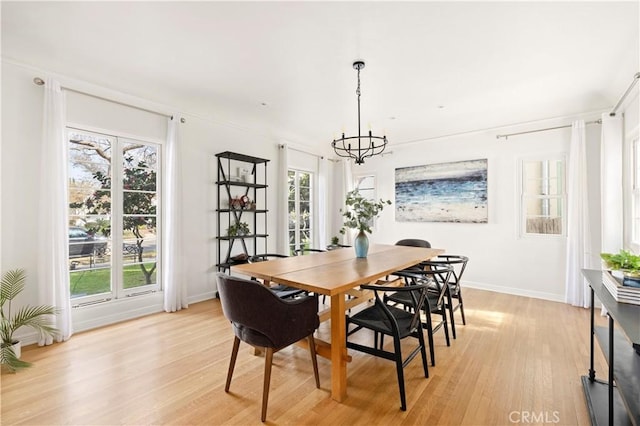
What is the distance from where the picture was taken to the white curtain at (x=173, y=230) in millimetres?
3744

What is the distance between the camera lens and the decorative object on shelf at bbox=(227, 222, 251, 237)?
438 cm

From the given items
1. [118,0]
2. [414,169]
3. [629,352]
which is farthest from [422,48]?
[414,169]

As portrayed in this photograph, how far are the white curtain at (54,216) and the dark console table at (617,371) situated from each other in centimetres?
410

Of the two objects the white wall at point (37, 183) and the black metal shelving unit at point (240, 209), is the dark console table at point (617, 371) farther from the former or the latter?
the white wall at point (37, 183)

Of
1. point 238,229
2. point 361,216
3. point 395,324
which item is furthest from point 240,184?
point 395,324

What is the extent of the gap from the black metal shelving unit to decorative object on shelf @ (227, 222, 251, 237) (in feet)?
0.14

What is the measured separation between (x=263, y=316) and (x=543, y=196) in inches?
184

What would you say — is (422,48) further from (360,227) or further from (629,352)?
(629,352)

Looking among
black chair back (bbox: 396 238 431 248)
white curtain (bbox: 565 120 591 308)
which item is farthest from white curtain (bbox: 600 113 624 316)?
black chair back (bbox: 396 238 431 248)

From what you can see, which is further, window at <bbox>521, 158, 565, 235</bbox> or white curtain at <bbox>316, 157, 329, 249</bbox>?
white curtain at <bbox>316, 157, 329, 249</bbox>

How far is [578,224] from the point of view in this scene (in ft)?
13.0

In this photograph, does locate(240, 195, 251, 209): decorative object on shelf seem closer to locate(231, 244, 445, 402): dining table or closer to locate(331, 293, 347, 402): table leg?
locate(231, 244, 445, 402): dining table

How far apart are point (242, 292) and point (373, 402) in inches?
45.0

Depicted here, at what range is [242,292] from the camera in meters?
1.79
